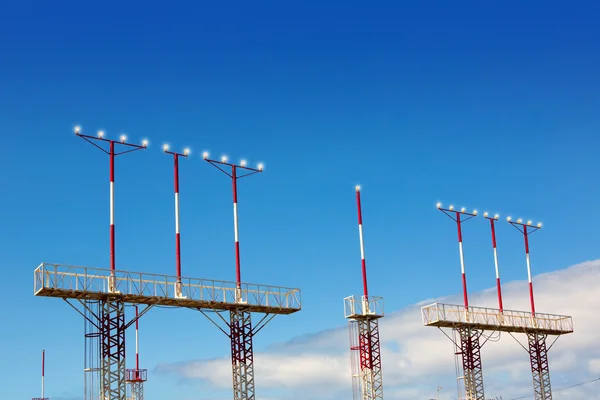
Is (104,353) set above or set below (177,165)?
below

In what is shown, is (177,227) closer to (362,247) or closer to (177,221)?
(177,221)

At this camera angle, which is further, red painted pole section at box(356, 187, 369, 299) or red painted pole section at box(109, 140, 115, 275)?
red painted pole section at box(356, 187, 369, 299)

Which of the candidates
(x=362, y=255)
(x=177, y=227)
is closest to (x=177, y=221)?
(x=177, y=227)

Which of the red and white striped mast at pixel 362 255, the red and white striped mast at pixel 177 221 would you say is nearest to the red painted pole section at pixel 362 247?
the red and white striped mast at pixel 362 255

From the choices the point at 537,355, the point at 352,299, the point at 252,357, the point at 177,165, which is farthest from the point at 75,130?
the point at 537,355

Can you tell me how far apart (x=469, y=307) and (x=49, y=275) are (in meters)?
46.7

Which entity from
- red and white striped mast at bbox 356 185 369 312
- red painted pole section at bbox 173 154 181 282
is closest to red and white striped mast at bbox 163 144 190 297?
red painted pole section at bbox 173 154 181 282

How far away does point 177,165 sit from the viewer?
79.9 metres

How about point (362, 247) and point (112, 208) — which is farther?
point (362, 247)

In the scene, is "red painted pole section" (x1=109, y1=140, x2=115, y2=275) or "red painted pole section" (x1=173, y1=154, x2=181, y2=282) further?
"red painted pole section" (x1=173, y1=154, x2=181, y2=282)

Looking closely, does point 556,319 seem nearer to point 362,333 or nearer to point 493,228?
point 493,228

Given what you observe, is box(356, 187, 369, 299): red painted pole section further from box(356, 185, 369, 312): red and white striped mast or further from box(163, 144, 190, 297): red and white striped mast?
box(163, 144, 190, 297): red and white striped mast

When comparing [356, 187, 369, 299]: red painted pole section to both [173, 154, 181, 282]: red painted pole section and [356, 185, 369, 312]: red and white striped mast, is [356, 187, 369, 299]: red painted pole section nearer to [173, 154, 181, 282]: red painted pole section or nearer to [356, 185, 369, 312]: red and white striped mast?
[356, 185, 369, 312]: red and white striped mast

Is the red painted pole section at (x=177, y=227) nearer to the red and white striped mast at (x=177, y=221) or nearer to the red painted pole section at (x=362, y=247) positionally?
the red and white striped mast at (x=177, y=221)
